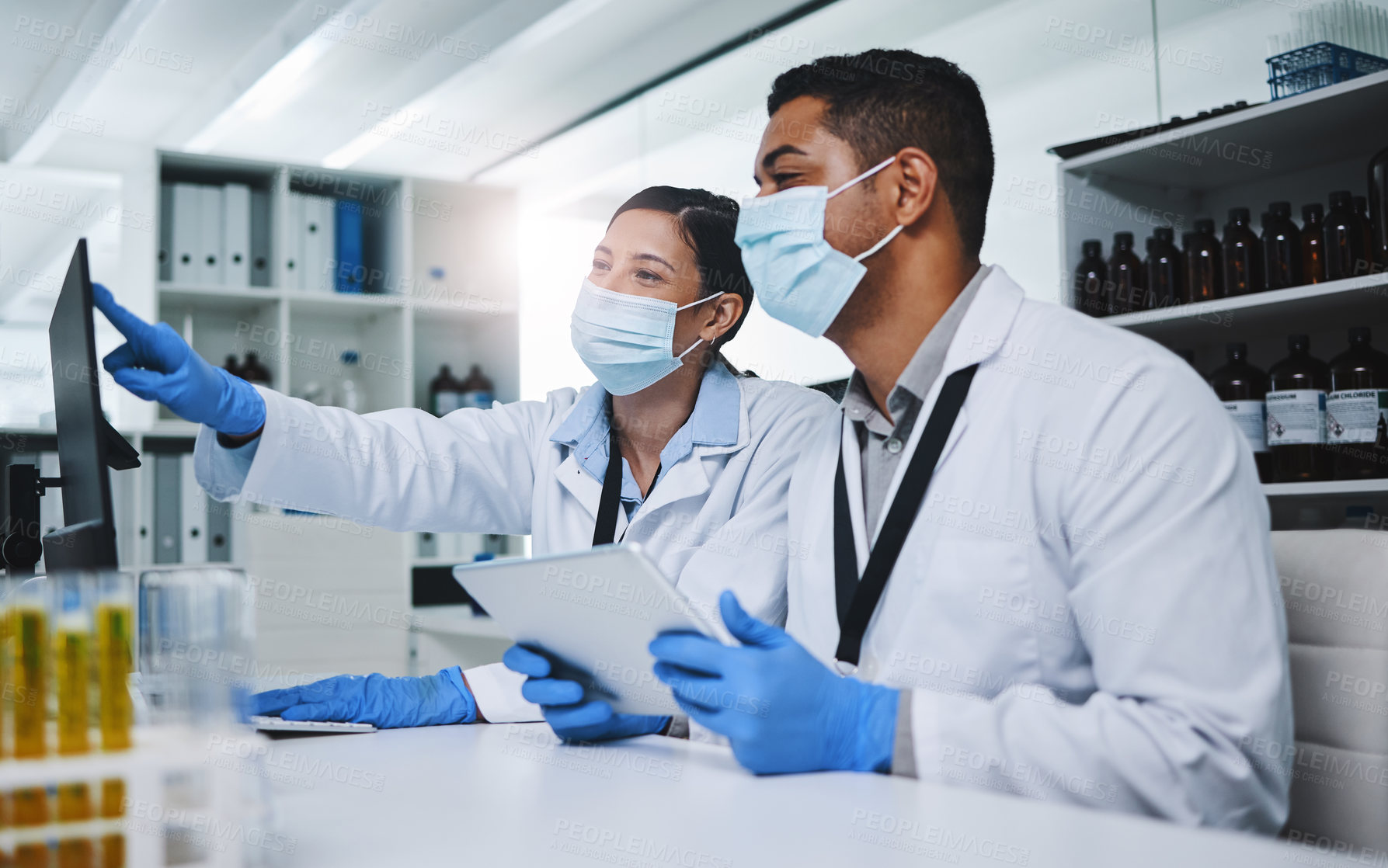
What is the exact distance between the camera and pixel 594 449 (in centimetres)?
181

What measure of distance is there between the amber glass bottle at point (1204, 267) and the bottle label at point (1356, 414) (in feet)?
1.46

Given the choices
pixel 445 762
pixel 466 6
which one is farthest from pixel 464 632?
pixel 466 6

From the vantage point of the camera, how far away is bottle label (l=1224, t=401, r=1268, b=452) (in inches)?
91.3

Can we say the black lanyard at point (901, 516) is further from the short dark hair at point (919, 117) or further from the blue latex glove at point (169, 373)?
the blue latex glove at point (169, 373)

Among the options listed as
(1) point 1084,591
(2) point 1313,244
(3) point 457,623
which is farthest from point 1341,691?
(3) point 457,623

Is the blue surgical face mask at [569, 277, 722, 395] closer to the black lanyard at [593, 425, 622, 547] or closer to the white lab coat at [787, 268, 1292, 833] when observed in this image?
the black lanyard at [593, 425, 622, 547]

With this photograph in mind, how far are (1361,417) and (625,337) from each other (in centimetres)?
151

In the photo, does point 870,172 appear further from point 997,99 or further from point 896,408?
point 997,99

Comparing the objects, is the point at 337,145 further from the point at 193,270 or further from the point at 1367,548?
the point at 1367,548

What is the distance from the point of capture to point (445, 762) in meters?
1.08

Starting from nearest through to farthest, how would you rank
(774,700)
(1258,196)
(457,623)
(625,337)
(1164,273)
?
(774,700)
(625,337)
(1164,273)
(1258,196)
(457,623)

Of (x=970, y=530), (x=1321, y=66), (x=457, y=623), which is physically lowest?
(x=457, y=623)

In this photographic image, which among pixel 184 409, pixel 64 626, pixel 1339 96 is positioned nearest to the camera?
pixel 64 626

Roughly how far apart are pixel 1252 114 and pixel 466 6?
2.85 metres
